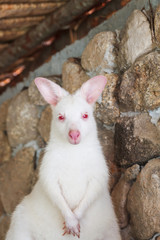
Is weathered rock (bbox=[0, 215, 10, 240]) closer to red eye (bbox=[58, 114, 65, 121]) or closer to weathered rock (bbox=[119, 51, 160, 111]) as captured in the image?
red eye (bbox=[58, 114, 65, 121])

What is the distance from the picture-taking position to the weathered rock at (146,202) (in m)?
2.02

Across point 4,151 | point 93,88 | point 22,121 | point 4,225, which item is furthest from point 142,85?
point 4,225

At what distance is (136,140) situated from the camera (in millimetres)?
2252

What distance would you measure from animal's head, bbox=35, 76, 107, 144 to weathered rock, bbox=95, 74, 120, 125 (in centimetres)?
14

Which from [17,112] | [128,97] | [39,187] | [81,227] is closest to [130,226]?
[81,227]

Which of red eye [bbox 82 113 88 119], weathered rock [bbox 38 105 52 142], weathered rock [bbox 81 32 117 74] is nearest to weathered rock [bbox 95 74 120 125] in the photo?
weathered rock [bbox 81 32 117 74]

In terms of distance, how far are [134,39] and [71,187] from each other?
111 cm

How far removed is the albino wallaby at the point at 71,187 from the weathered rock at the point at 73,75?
0.49 meters

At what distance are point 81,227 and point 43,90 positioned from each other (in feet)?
3.22

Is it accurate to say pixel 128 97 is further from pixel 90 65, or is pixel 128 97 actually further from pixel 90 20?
pixel 90 20

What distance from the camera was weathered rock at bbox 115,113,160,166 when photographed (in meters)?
2.17

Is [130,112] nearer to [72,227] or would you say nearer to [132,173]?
[132,173]

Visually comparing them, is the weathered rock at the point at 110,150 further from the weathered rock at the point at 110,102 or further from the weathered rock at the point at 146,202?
the weathered rock at the point at 146,202

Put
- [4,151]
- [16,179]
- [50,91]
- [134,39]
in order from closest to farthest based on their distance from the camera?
1. [134,39]
2. [50,91]
3. [16,179]
4. [4,151]
